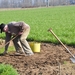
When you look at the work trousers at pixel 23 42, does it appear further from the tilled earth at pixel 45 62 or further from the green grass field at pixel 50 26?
the green grass field at pixel 50 26

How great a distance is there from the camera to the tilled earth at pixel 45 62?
8984 millimetres

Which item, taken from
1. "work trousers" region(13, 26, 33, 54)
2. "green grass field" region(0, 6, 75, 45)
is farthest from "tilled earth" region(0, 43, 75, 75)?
"green grass field" region(0, 6, 75, 45)

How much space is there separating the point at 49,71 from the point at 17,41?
299cm

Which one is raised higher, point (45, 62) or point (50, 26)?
point (45, 62)

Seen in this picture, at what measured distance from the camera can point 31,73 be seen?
885 centimetres

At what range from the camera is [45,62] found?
34.2 feet

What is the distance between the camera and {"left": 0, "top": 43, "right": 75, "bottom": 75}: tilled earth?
8.98 m

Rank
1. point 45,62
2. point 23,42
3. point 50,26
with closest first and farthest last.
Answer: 1. point 45,62
2. point 23,42
3. point 50,26

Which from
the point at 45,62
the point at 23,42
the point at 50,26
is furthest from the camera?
the point at 50,26

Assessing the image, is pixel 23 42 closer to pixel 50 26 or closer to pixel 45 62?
pixel 45 62

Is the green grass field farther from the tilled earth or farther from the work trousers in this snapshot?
the work trousers

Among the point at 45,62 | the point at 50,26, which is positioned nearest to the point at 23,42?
the point at 45,62

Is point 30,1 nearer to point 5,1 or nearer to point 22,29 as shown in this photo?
point 5,1

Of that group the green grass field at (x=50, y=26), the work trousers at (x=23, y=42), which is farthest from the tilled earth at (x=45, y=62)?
the green grass field at (x=50, y=26)
